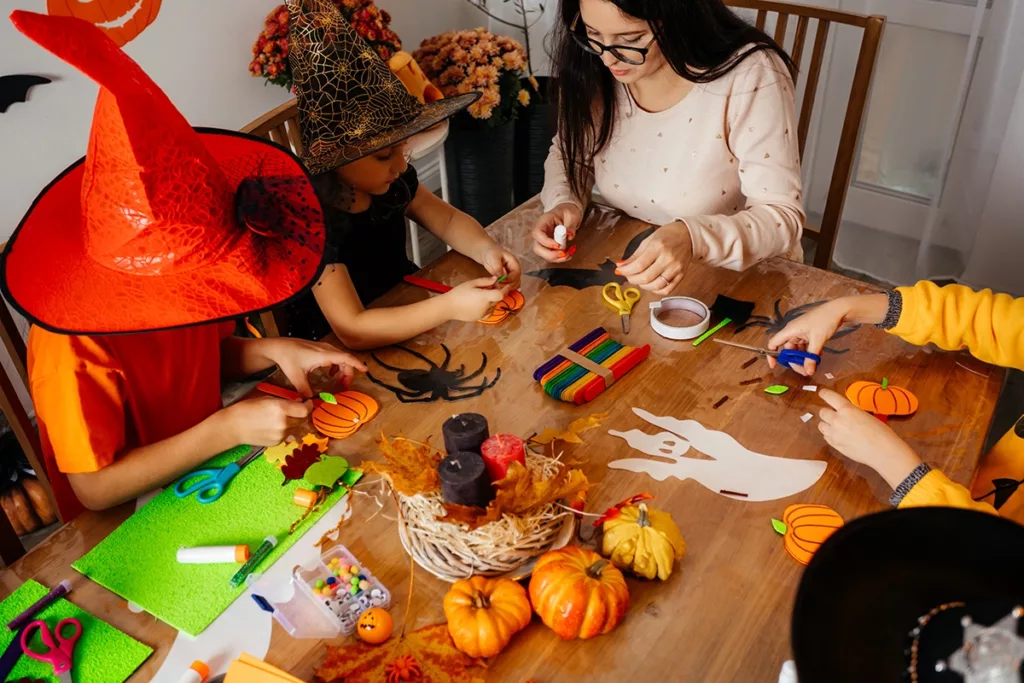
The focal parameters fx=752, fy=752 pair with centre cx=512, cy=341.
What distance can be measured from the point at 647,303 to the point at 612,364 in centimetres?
20

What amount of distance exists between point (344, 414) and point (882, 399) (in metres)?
0.76

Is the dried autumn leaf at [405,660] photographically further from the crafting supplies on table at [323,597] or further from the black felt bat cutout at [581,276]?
the black felt bat cutout at [581,276]

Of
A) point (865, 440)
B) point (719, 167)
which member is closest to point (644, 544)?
point (865, 440)

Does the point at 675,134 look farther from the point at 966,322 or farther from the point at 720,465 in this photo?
the point at 720,465

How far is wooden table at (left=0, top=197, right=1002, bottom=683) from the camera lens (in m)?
0.78

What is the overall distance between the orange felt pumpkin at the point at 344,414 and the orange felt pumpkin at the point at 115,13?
130 centimetres

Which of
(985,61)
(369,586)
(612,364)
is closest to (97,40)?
(369,586)

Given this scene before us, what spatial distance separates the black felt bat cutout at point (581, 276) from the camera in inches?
52.8

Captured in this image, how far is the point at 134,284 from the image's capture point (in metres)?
0.83

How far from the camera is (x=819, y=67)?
161 centimetres

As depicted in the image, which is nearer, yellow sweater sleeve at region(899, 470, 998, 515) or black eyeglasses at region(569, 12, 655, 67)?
yellow sweater sleeve at region(899, 470, 998, 515)

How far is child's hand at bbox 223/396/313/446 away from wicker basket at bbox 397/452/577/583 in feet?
0.80

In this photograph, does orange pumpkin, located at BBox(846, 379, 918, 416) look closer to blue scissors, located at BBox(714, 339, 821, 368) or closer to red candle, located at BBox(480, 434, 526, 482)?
blue scissors, located at BBox(714, 339, 821, 368)

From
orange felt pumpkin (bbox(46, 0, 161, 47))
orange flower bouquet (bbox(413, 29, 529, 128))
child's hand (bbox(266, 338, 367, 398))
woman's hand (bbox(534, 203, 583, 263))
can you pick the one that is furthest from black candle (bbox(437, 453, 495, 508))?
orange flower bouquet (bbox(413, 29, 529, 128))
